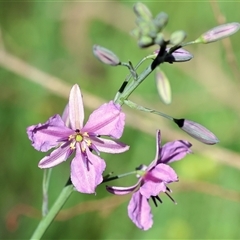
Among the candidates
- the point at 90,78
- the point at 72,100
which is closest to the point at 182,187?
the point at 90,78

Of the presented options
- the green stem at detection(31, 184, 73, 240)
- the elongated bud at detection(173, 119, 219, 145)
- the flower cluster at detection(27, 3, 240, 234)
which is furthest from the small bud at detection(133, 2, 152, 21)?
the green stem at detection(31, 184, 73, 240)

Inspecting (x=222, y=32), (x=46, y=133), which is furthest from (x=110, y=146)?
(x=222, y=32)

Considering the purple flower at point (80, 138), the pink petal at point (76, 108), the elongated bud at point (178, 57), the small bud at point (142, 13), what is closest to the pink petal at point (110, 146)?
the purple flower at point (80, 138)

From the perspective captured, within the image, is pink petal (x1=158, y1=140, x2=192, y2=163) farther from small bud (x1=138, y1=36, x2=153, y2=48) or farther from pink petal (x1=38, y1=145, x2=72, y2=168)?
small bud (x1=138, y1=36, x2=153, y2=48)

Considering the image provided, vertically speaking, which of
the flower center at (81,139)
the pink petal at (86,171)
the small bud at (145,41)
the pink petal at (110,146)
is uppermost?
the small bud at (145,41)

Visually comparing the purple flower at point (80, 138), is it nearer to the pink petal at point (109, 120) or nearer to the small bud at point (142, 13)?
the pink petal at point (109, 120)

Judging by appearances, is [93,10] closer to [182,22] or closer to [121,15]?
[121,15]

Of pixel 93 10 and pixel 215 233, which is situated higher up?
pixel 93 10
